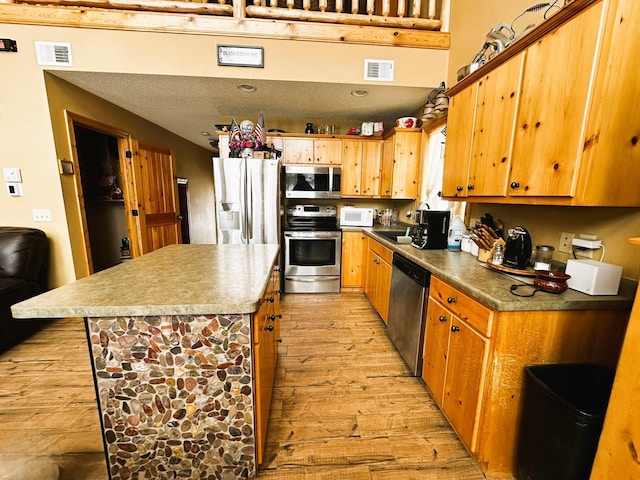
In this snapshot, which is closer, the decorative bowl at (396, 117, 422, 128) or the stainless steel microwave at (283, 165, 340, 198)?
the decorative bowl at (396, 117, 422, 128)

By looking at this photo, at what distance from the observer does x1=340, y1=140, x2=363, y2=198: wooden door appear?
11.8 ft

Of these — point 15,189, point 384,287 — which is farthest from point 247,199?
point 15,189

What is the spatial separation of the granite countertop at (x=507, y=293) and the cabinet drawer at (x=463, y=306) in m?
0.04

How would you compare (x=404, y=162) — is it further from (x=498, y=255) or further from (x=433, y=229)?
(x=498, y=255)

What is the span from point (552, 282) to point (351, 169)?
280 centimetres

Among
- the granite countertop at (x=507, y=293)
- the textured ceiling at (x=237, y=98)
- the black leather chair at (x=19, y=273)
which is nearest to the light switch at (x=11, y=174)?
the black leather chair at (x=19, y=273)

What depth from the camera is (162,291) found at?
3.53 ft

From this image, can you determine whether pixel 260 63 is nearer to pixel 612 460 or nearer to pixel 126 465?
pixel 126 465

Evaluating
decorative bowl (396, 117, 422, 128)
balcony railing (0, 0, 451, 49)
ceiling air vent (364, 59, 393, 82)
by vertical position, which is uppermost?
balcony railing (0, 0, 451, 49)

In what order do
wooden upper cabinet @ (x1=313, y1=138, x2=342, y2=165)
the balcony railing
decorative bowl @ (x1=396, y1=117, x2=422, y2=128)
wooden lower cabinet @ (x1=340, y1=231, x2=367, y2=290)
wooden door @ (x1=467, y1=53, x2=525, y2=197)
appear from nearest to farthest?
1. wooden door @ (x1=467, y1=53, x2=525, y2=197)
2. the balcony railing
3. decorative bowl @ (x1=396, y1=117, x2=422, y2=128)
4. wooden lower cabinet @ (x1=340, y1=231, x2=367, y2=290)
5. wooden upper cabinet @ (x1=313, y1=138, x2=342, y2=165)

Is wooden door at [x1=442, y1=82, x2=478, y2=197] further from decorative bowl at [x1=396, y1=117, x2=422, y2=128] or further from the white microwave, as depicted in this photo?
the white microwave

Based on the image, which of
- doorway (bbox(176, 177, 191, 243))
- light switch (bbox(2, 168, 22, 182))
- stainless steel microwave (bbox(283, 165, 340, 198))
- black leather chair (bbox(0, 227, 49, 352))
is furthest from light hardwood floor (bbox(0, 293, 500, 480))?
doorway (bbox(176, 177, 191, 243))

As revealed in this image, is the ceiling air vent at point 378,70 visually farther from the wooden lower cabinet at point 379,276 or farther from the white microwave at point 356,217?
the wooden lower cabinet at point 379,276

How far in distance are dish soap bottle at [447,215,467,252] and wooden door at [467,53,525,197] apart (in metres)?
0.43
